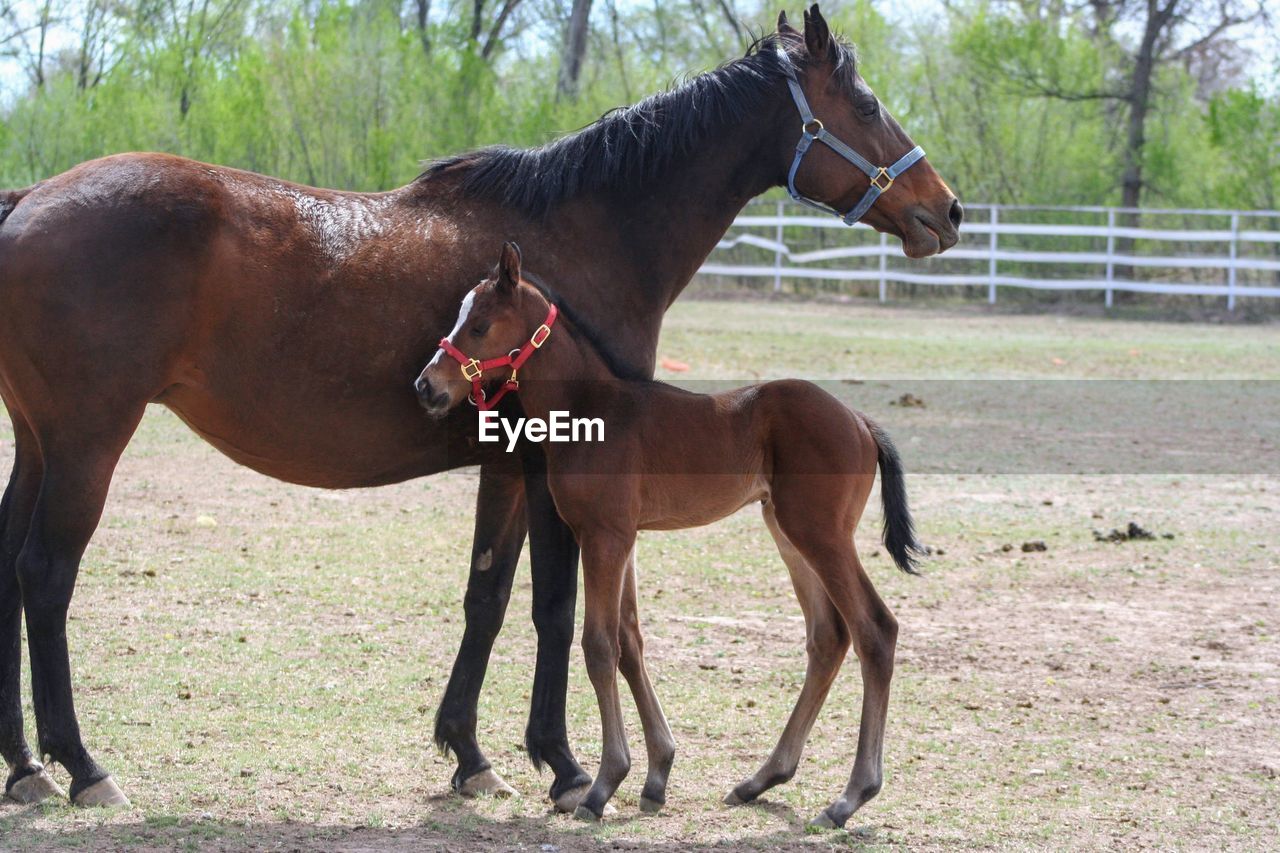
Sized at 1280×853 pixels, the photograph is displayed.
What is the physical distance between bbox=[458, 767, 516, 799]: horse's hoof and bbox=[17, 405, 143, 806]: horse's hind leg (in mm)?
1043

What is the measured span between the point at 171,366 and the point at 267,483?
5.64m

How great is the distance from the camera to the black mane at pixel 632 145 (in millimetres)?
4762

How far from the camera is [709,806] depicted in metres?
4.43

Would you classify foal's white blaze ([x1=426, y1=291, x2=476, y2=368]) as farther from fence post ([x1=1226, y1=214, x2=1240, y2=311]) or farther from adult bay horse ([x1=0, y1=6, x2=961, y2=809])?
fence post ([x1=1226, y1=214, x2=1240, y2=311])

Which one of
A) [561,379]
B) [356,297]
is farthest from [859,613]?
[356,297]

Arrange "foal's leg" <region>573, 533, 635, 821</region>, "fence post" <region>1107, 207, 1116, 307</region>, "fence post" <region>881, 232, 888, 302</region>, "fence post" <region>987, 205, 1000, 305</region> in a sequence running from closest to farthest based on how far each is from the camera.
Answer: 1. "foal's leg" <region>573, 533, 635, 821</region>
2. "fence post" <region>1107, 207, 1116, 307</region>
3. "fence post" <region>987, 205, 1000, 305</region>
4. "fence post" <region>881, 232, 888, 302</region>

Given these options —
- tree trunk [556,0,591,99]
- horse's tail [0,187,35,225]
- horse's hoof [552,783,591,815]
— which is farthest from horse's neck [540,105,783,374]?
tree trunk [556,0,591,99]

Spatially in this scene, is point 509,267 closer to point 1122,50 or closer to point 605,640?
point 605,640

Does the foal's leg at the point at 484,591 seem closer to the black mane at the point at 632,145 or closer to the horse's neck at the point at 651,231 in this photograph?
the horse's neck at the point at 651,231

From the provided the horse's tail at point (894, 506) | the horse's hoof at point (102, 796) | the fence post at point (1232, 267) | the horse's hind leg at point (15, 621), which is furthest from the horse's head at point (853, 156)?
the fence post at point (1232, 267)

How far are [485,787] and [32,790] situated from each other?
1.40 meters

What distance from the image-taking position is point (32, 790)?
4.37 m

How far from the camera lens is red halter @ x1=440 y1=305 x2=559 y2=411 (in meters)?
4.17

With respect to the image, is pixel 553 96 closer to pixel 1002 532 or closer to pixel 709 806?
pixel 1002 532
